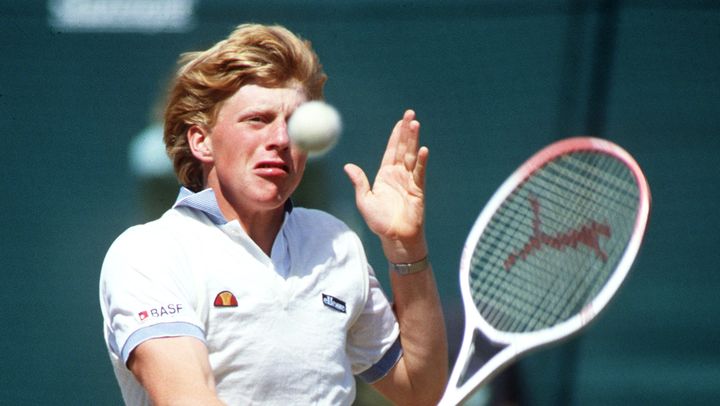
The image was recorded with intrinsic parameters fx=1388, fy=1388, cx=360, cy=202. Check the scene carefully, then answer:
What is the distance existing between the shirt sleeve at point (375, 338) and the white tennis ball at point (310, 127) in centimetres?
24

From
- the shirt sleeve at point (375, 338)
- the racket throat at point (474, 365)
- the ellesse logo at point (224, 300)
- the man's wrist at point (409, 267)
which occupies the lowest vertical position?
the racket throat at point (474, 365)

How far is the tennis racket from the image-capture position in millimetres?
2631

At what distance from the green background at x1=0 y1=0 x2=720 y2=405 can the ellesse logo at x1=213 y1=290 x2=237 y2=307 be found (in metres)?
1.58

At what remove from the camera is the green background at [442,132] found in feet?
12.2

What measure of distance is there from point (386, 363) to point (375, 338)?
67mm

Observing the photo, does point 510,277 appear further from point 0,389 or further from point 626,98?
point 0,389

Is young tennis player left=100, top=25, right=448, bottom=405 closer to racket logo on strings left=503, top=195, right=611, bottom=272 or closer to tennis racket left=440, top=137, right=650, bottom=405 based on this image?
Result: tennis racket left=440, top=137, right=650, bottom=405

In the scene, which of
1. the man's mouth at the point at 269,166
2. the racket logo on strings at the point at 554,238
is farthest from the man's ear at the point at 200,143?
the racket logo on strings at the point at 554,238

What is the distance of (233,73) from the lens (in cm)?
223

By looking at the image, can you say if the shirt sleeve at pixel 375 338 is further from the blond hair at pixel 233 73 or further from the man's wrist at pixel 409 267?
the blond hair at pixel 233 73

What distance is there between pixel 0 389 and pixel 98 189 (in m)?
0.59

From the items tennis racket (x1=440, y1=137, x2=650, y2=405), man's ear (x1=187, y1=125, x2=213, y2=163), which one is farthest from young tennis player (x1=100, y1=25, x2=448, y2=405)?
tennis racket (x1=440, y1=137, x2=650, y2=405)

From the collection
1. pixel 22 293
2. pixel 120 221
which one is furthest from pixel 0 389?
pixel 120 221

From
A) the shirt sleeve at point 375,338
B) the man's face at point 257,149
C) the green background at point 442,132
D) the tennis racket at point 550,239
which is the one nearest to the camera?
the man's face at point 257,149
